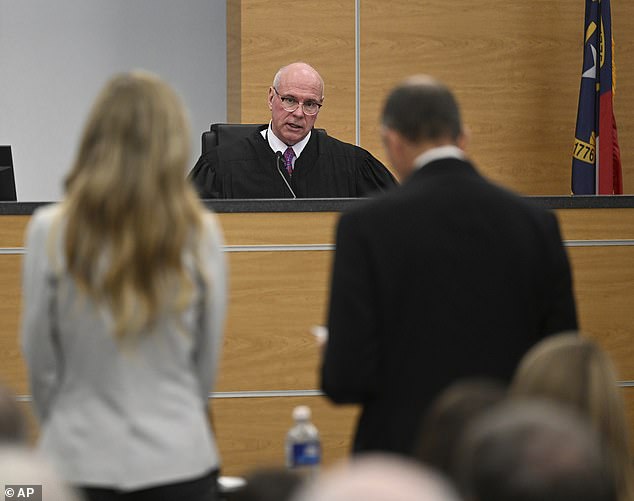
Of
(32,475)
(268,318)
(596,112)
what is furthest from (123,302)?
(596,112)

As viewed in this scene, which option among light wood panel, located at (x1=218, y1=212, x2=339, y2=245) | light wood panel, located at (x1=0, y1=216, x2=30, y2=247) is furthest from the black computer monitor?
light wood panel, located at (x1=218, y1=212, x2=339, y2=245)

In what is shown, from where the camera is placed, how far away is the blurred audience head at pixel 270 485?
157 centimetres

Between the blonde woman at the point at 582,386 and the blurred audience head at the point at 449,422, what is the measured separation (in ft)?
0.40

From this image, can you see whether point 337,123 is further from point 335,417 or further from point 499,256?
point 499,256

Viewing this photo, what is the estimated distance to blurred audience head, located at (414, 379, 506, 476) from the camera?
1.75 meters

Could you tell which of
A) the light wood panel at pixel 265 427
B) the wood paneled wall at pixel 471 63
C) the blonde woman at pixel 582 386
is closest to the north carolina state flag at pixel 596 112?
the wood paneled wall at pixel 471 63

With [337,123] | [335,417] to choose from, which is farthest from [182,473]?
[337,123]

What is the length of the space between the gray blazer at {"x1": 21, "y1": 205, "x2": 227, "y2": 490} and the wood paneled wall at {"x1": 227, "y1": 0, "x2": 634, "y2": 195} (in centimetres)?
472

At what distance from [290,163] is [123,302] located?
3.39m

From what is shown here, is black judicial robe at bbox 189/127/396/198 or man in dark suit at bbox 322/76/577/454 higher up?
black judicial robe at bbox 189/127/396/198

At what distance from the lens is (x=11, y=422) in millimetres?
1739

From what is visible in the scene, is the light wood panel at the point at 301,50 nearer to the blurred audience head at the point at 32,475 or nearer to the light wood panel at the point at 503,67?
the light wood panel at the point at 503,67

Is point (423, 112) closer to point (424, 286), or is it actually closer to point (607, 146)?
point (424, 286)

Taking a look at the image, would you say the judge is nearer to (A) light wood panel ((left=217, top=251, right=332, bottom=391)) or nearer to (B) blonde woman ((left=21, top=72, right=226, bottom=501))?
(A) light wood panel ((left=217, top=251, right=332, bottom=391))
